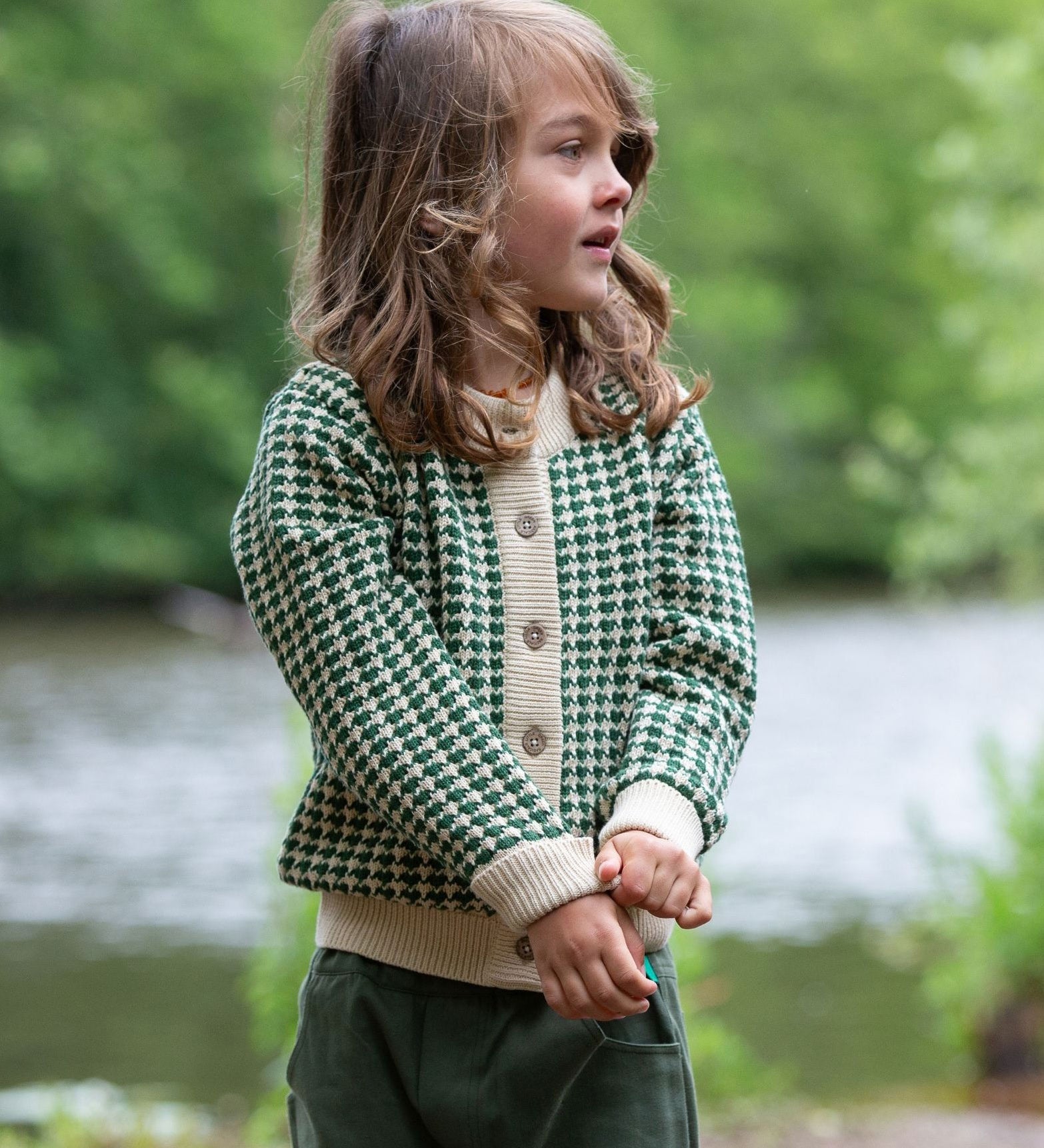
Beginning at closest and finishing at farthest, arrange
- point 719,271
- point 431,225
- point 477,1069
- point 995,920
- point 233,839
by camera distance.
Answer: point 477,1069 < point 431,225 < point 995,920 < point 233,839 < point 719,271

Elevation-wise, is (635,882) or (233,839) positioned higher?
(635,882)

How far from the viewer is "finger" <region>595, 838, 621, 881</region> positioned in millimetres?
1506

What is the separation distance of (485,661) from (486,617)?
0.04 metres

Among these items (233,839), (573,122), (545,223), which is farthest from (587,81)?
(233,839)

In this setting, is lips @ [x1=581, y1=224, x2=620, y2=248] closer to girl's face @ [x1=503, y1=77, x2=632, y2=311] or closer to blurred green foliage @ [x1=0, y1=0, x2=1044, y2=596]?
girl's face @ [x1=503, y1=77, x2=632, y2=311]

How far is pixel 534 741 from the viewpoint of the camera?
166 cm

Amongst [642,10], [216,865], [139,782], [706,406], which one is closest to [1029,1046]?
[216,865]

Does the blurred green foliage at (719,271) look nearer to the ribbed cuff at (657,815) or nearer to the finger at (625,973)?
the ribbed cuff at (657,815)

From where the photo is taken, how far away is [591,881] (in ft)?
A: 4.98

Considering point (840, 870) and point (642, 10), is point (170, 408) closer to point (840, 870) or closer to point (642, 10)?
point (642, 10)

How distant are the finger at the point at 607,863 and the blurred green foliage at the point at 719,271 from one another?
19.0 ft

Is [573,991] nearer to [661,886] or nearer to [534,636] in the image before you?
[661,886]

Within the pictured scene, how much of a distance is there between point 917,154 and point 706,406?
17.5 feet

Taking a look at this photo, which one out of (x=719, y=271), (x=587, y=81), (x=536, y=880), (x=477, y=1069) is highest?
(x=719, y=271)
